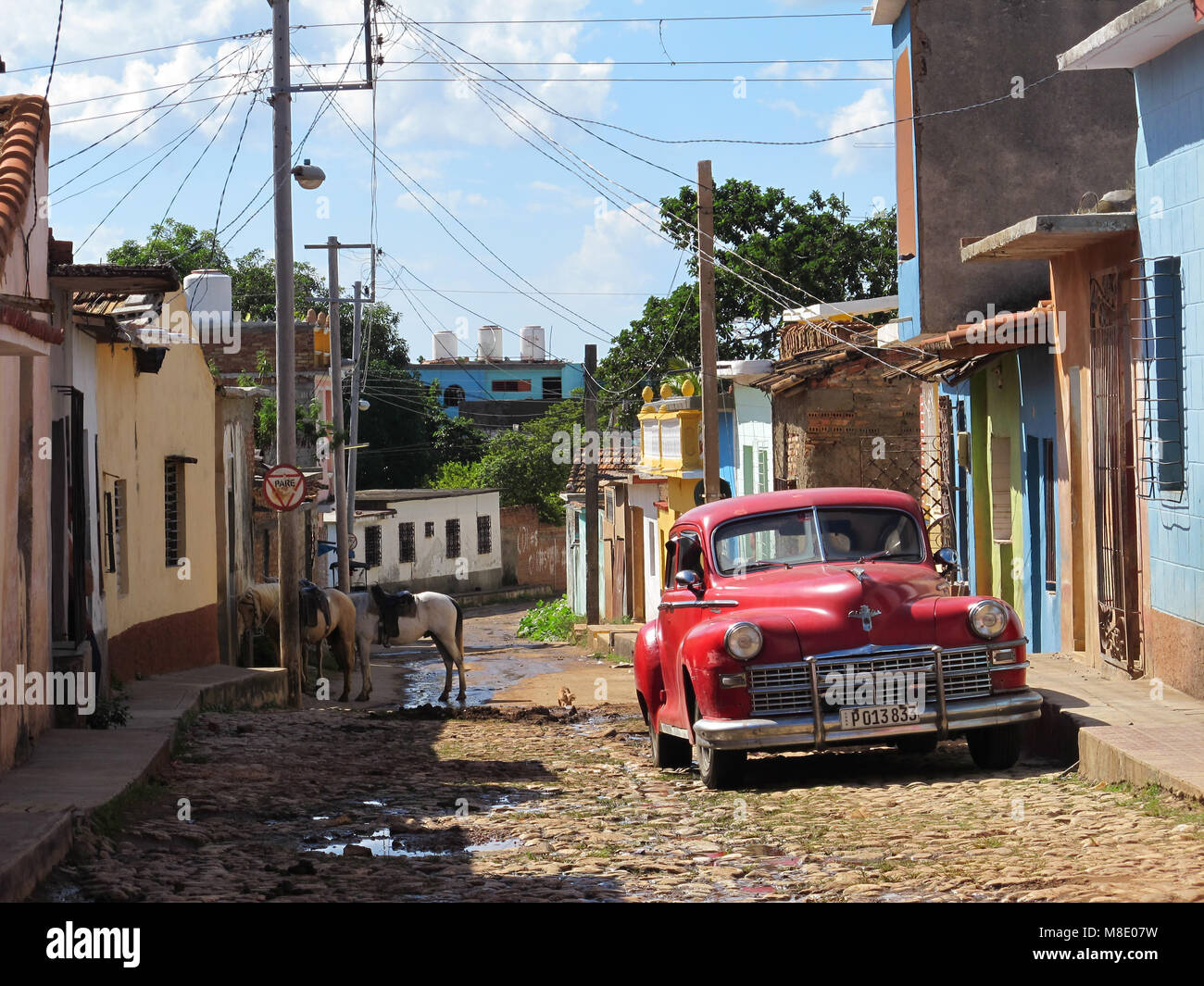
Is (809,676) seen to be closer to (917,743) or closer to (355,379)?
(917,743)

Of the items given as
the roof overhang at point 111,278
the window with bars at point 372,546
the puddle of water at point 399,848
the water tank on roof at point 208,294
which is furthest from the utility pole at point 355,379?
the puddle of water at point 399,848

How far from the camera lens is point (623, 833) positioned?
8.45 meters

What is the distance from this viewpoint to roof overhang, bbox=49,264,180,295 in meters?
12.4

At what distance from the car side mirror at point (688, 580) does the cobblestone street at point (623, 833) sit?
4.39 ft

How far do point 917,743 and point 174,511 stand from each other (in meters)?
11.8

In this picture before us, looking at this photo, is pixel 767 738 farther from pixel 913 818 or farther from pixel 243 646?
pixel 243 646

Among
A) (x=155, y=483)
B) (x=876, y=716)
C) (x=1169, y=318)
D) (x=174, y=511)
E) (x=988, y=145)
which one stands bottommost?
(x=876, y=716)

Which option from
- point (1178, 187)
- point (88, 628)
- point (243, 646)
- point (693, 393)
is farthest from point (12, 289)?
point (693, 393)

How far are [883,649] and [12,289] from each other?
6.28 m

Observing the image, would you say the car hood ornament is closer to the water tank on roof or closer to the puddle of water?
the puddle of water

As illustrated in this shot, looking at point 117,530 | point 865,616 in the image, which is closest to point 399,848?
point 865,616

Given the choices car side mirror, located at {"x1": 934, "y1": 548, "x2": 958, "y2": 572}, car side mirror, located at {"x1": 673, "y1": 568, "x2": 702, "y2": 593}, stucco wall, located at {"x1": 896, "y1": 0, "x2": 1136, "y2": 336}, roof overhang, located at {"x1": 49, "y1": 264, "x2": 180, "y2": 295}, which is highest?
stucco wall, located at {"x1": 896, "y1": 0, "x2": 1136, "y2": 336}

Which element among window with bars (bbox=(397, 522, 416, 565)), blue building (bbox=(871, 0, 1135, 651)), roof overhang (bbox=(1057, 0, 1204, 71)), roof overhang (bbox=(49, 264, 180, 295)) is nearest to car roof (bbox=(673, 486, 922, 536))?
roof overhang (bbox=(1057, 0, 1204, 71))

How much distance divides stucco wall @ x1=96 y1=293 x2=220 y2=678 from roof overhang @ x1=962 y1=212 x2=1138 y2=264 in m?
8.47
